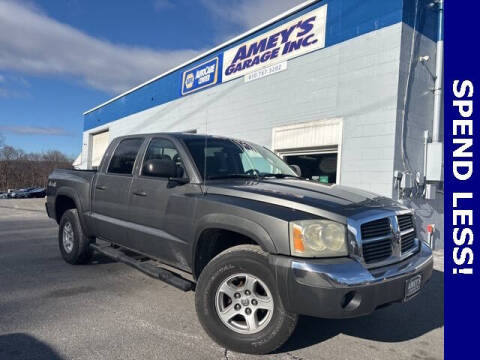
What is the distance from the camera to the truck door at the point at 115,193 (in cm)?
424

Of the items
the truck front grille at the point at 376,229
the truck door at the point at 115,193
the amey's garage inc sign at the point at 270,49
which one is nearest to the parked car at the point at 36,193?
the amey's garage inc sign at the point at 270,49

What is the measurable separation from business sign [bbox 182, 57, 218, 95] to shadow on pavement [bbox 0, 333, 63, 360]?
1203cm

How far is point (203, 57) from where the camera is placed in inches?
581

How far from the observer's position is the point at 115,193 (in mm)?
4379

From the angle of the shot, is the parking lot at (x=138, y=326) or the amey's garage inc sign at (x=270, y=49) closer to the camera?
the parking lot at (x=138, y=326)

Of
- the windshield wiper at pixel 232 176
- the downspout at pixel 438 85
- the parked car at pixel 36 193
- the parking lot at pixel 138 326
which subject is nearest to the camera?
the parking lot at pixel 138 326

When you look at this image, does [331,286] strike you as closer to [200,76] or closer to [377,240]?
[377,240]

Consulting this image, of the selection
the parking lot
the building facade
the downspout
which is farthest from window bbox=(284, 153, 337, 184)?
the parking lot

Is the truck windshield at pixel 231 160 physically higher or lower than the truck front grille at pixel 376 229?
higher

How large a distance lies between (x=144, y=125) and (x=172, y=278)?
1726 centimetres

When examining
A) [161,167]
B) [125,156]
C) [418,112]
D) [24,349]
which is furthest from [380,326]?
[418,112]

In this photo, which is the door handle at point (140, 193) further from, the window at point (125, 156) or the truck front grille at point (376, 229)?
the truck front grille at point (376, 229)

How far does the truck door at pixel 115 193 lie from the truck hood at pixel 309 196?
4.62 feet

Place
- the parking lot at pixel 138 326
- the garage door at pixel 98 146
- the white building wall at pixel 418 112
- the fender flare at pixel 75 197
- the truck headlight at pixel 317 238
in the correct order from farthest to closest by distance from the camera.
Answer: the garage door at pixel 98 146
the white building wall at pixel 418 112
the fender flare at pixel 75 197
the parking lot at pixel 138 326
the truck headlight at pixel 317 238
